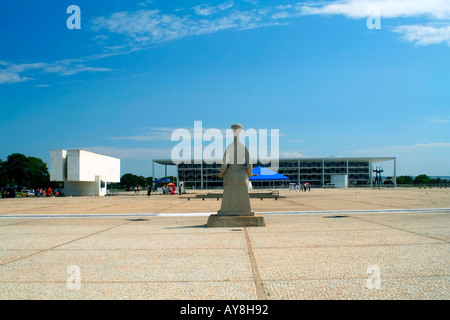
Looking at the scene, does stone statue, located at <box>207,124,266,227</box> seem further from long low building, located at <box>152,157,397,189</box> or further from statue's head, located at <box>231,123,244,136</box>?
long low building, located at <box>152,157,397,189</box>

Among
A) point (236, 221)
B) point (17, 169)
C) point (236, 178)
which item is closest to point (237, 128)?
point (236, 178)

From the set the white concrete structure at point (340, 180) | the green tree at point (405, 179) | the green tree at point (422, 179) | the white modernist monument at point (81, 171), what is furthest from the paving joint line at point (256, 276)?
the green tree at point (405, 179)

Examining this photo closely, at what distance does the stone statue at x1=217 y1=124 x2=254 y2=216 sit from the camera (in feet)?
38.8

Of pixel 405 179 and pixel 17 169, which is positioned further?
pixel 405 179

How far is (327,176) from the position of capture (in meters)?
126

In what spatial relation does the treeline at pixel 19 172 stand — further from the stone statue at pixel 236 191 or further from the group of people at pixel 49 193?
the stone statue at pixel 236 191

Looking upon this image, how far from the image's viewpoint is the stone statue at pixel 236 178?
1181 cm

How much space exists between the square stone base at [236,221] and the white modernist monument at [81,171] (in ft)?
123

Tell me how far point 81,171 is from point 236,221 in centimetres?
3862

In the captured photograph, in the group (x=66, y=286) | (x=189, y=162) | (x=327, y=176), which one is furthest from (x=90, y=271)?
(x=327, y=176)

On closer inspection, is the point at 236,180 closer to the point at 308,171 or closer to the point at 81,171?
the point at 81,171

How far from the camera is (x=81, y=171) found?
45875 mm

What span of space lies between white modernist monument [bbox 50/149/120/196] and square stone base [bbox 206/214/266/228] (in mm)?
37607
